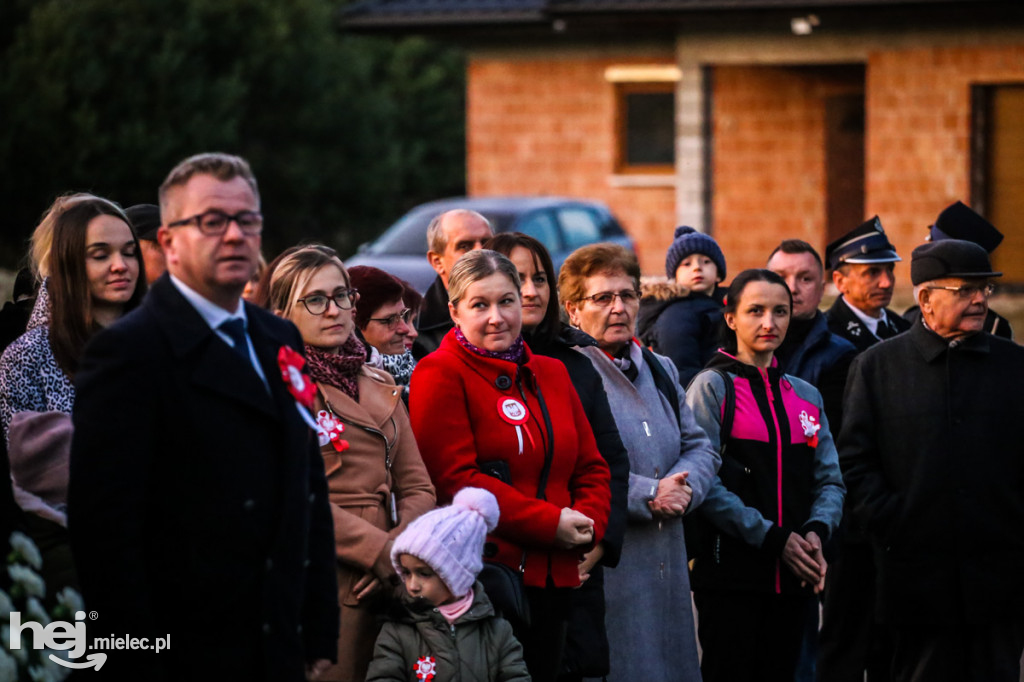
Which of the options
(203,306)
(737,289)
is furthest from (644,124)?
(203,306)

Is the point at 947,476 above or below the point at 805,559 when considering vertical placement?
above

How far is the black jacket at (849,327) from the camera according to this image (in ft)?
23.1

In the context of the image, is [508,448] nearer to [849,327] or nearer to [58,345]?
[58,345]

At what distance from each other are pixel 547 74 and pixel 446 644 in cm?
1712

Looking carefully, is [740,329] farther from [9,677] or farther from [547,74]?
[547,74]

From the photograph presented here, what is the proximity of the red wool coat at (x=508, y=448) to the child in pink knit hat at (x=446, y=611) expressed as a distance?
0.21 m

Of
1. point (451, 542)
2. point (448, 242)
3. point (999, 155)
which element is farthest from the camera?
point (999, 155)

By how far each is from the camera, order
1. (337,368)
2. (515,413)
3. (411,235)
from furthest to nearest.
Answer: (411,235)
(515,413)
(337,368)

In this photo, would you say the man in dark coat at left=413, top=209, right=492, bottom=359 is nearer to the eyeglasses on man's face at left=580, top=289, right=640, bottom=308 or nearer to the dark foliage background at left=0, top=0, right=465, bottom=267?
the eyeglasses on man's face at left=580, top=289, right=640, bottom=308

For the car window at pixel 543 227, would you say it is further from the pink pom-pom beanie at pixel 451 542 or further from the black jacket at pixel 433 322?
the pink pom-pom beanie at pixel 451 542

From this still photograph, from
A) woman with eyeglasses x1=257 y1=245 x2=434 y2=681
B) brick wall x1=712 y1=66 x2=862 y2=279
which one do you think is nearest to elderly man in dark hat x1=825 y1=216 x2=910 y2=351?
woman with eyeglasses x1=257 y1=245 x2=434 y2=681

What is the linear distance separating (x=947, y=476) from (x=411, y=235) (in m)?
11.1

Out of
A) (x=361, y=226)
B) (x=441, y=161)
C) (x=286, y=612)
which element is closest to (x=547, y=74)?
(x=361, y=226)

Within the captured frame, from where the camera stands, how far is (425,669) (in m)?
4.51
